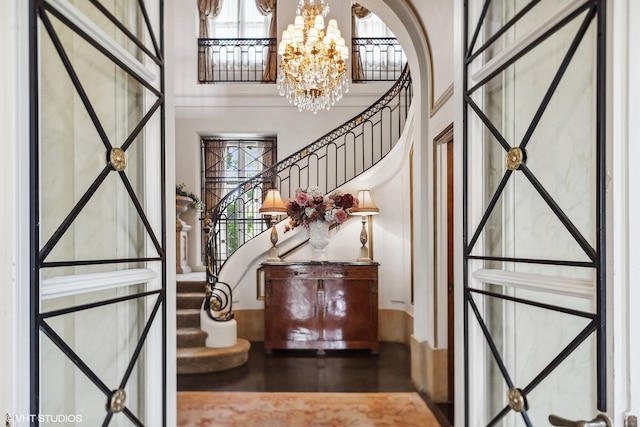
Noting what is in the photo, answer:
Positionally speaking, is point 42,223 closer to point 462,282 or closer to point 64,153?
point 64,153

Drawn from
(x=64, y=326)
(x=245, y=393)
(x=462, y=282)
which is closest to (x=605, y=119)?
(x=462, y=282)

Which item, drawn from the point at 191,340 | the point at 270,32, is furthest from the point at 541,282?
the point at 270,32

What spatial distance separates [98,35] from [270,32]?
6.64 m

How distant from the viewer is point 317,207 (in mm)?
5066

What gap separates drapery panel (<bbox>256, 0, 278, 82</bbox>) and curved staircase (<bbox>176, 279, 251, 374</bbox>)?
4.17m

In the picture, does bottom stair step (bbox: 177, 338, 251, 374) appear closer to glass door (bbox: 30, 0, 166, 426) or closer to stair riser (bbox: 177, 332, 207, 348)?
stair riser (bbox: 177, 332, 207, 348)

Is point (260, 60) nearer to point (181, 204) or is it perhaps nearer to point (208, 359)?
point (181, 204)

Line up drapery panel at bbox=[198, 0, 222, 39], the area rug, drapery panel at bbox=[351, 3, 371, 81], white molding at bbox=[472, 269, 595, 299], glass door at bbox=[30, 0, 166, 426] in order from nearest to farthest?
white molding at bbox=[472, 269, 595, 299]
glass door at bbox=[30, 0, 166, 426]
the area rug
drapery panel at bbox=[351, 3, 371, 81]
drapery panel at bbox=[198, 0, 222, 39]

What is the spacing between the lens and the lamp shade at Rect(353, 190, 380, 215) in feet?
16.6

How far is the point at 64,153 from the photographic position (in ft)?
4.87

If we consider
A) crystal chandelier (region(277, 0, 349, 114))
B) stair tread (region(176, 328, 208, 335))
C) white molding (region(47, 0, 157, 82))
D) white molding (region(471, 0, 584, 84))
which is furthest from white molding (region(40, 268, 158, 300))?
crystal chandelier (region(277, 0, 349, 114))

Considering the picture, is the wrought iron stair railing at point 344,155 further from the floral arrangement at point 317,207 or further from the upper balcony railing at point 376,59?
the floral arrangement at point 317,207
